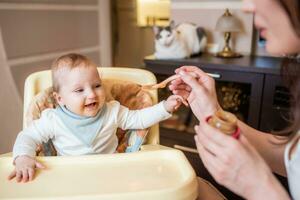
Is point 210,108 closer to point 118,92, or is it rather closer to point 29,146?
point 118,92

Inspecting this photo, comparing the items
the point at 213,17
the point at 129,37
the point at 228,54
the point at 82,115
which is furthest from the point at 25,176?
the point at 129,37

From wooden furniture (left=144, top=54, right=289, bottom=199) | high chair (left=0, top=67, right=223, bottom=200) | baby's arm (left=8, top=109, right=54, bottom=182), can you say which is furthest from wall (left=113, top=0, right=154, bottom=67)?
high chair (left=0, top=67, right=223, bottom=200)

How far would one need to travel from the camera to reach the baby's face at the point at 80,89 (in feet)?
3.38

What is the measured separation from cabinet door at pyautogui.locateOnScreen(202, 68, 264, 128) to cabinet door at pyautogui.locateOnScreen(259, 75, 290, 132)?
3cm

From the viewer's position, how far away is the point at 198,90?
3.22 feet

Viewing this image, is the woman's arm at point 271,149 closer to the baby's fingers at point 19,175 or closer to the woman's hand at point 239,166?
the woman's hand at point 239,166

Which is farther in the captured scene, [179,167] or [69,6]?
[69,6]

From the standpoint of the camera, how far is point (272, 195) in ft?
2.19

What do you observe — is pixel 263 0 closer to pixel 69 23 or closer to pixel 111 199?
pixel 111 199

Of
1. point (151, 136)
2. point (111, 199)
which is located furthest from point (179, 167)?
point (151, 136)

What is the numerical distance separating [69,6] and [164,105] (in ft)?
4.24

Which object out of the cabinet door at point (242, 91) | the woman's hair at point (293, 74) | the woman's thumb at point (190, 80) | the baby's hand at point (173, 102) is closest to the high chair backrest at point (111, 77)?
the baby's hand at point (173, 102)

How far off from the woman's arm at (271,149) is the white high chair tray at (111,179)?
9.2 inches

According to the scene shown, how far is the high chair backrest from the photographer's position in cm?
115
